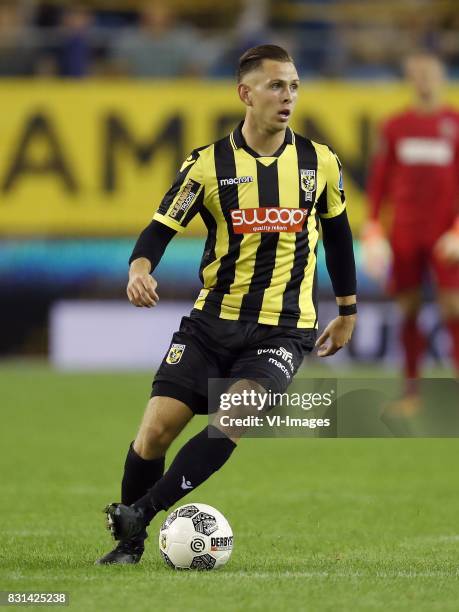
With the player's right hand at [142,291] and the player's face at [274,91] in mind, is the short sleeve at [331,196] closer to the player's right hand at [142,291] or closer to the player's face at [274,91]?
the player's face at [274,91]

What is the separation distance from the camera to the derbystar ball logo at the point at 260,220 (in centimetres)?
536

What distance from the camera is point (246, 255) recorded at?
5.39 meters

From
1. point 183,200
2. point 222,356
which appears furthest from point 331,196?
point 222,356

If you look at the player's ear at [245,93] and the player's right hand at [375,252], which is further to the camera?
the player's right hand at [375,252]

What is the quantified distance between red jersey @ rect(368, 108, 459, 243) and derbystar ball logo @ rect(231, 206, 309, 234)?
511cm

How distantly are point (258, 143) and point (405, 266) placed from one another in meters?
5.13

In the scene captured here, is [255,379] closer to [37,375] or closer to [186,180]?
[186,180]

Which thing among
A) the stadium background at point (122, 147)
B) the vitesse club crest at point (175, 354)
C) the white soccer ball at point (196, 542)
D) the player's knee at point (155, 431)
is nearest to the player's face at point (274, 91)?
the vitesse club crest at point (175, 354)

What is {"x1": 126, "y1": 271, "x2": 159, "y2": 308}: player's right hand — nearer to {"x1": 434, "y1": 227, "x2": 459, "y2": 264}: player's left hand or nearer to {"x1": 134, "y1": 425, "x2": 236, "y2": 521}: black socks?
{"x1": 134, "y1": 425, "x2": 236, "y2": 521}: black socks

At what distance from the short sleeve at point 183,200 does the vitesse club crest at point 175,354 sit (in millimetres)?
434

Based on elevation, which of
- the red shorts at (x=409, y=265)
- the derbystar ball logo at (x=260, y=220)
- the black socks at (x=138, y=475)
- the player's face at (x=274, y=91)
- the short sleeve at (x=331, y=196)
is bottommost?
the black socks at (x=138, y=475)

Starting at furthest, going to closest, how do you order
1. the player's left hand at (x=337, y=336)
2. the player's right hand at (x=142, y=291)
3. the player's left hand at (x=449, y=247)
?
the player's left hand at (x=449, y=247) → the player's left hand at (x=337, y=336) → the player's right hand at (x=142, y=291)

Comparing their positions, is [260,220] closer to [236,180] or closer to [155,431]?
[236,180]

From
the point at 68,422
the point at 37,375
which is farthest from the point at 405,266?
the point at 37,375
